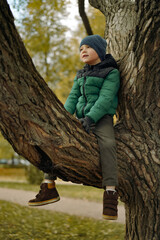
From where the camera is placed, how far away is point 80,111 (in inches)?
118

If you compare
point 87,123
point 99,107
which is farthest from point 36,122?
point 99,107

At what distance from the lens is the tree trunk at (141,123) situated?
9.38 ft

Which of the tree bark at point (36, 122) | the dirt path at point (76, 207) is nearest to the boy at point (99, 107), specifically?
the tree bark at point (36, 122)

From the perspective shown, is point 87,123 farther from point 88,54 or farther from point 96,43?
point 96,43

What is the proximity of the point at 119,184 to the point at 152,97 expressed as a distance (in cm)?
104

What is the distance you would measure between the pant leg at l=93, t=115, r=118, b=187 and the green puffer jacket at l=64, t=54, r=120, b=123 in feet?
0.42

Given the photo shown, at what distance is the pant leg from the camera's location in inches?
101

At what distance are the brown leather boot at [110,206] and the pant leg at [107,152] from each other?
0.10m

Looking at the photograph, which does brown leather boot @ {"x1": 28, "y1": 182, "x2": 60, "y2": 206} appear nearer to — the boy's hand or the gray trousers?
the gray trousers

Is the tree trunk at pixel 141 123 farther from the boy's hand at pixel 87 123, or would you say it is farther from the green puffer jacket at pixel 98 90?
the boy's hand at pixel 87 123

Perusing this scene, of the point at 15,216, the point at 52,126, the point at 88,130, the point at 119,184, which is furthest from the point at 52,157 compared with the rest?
the point at 15,216

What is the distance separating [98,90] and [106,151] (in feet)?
2.33

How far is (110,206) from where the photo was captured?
2533 mm

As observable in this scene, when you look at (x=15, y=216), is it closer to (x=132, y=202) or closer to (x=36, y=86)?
(x=132, y=202)
